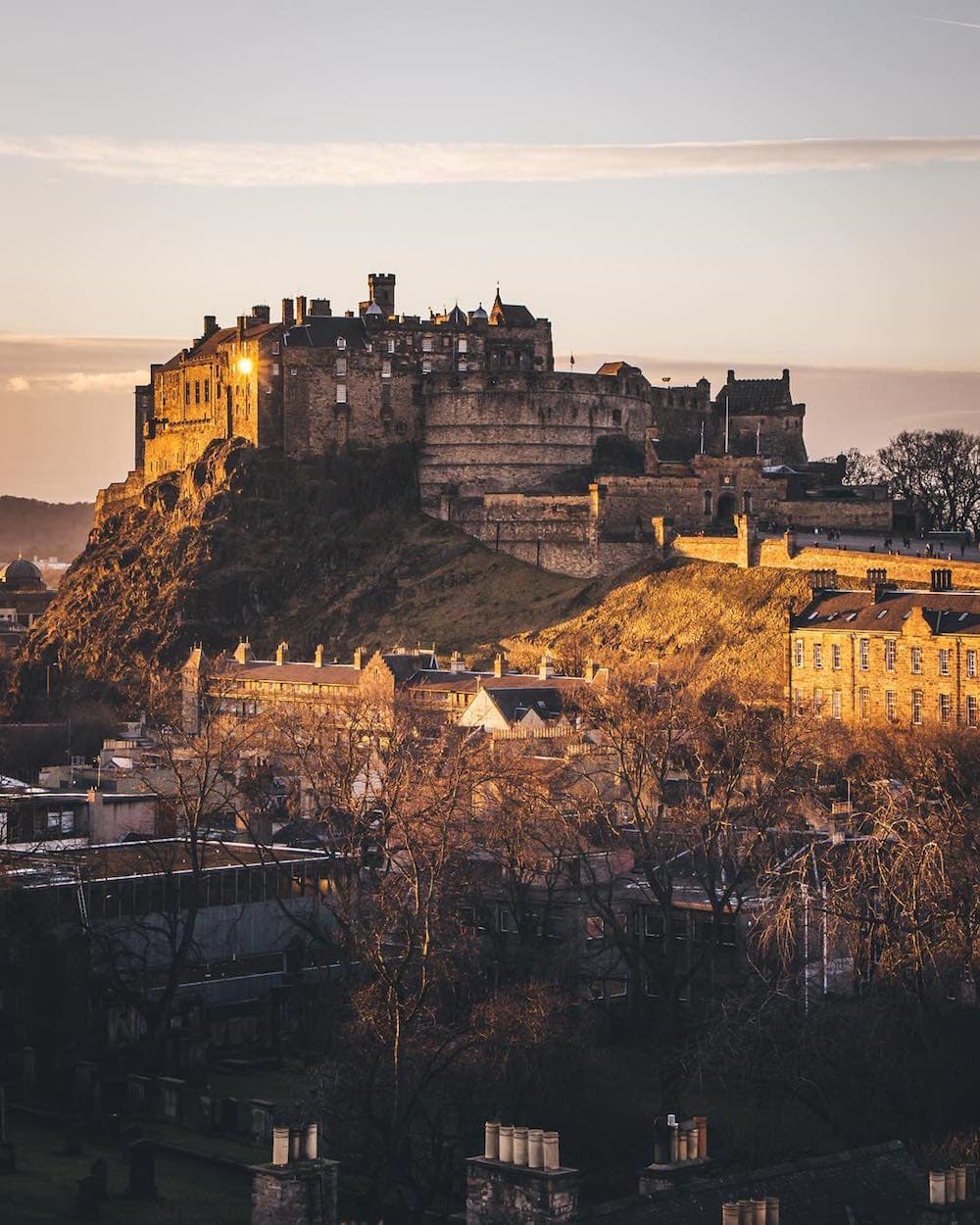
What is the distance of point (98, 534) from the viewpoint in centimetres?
13138

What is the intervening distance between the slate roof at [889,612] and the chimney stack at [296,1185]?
169 feet

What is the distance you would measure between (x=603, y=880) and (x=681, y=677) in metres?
28.4

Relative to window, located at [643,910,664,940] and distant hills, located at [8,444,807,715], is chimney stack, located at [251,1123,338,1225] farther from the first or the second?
distant hills, located at [8,444,807,715]

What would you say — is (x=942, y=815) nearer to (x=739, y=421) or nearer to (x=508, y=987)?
(x=508, y=987)

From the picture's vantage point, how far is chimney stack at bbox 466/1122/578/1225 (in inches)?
969

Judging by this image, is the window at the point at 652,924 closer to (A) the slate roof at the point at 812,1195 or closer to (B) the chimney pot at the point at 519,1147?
(A) the slate roof at the point at 812,1195

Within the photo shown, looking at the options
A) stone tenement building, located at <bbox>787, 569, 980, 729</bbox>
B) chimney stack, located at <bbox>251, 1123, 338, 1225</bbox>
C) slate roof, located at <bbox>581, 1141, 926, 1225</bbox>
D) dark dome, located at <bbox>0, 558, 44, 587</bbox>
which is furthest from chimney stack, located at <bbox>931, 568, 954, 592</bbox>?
dark dome, located at <bbox>0, 558, 44, 587</bbox>

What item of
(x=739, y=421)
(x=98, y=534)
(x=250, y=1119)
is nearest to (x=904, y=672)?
(x=250, y=1119)

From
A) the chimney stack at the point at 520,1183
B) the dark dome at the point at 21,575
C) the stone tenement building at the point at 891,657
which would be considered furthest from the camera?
the dark dome at the point at 21,575

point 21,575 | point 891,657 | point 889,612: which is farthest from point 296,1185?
point 21,575

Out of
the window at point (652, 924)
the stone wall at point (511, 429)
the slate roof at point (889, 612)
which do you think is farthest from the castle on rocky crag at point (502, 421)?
the window at point (652, 924)

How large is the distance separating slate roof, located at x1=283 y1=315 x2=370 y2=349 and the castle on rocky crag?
14cm

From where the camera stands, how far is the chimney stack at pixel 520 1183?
24625 mm

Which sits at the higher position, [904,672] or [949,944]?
[904,672]
